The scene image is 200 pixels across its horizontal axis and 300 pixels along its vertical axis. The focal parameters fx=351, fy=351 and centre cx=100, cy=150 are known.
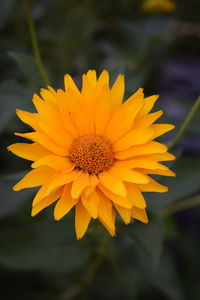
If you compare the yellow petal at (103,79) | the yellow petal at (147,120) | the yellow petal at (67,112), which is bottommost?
the yellow petal at (147,120)

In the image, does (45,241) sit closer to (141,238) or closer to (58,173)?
(141,238)

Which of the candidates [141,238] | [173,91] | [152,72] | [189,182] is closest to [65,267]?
[141,238]

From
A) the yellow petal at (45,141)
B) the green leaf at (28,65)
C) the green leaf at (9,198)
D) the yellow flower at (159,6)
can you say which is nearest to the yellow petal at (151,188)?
the yellow petal at (45,141)

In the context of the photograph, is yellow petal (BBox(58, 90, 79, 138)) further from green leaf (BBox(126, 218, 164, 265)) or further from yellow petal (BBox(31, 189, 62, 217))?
green leaf (BBox(126, 218, 164, 265))

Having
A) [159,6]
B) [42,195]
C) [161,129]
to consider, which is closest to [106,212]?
[42,195]

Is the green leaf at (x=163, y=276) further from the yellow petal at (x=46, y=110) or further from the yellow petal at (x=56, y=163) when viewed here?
the yellow petal at (x=46, y=110)

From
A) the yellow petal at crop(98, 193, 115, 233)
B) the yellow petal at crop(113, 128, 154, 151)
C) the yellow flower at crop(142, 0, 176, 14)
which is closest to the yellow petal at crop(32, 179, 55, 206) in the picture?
the yellow petal at crop(98, 193, 115, 233)
